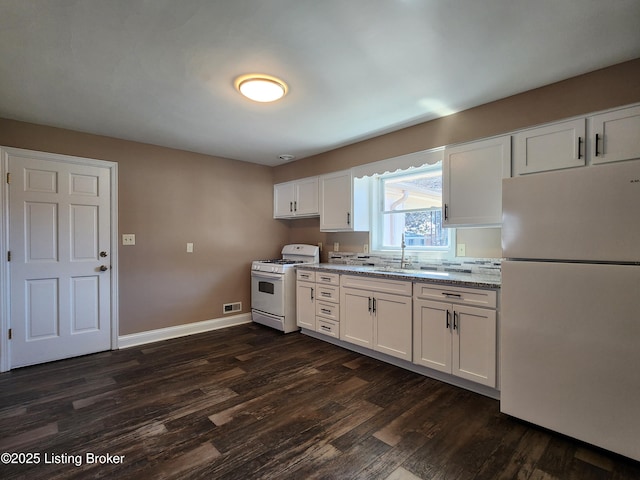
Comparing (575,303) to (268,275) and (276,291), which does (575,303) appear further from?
(268,275)

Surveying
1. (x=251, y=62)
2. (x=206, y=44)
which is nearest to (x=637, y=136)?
(x=251, y=62)

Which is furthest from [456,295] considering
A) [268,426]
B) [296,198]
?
[296,198]

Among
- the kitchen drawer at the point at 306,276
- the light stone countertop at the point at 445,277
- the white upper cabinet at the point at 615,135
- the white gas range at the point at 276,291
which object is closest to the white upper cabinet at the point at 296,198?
the white gas range at the point at 276,291

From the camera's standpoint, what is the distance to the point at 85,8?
1583 mm

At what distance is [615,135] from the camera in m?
2.04

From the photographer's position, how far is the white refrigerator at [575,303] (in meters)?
1.64

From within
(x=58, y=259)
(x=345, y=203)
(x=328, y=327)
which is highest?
(x=345, y=203)

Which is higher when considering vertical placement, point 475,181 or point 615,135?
point 615,135

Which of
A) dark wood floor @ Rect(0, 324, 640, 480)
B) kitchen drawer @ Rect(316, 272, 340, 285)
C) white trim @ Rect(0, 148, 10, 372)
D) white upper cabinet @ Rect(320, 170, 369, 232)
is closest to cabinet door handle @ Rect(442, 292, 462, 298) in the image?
dark wood floor @ Rect(0, 324, 640, 480)

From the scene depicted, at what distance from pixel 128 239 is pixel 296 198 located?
2.19 m

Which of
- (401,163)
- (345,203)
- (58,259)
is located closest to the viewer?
(58,259)

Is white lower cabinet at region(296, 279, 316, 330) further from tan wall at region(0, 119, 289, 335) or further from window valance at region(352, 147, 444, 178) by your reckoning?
window valance at region(352, 147, 444, 178)

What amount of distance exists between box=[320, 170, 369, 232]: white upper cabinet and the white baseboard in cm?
183

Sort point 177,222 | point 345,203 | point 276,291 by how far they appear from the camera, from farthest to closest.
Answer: point 276,291, point 177,222, point 345,203
